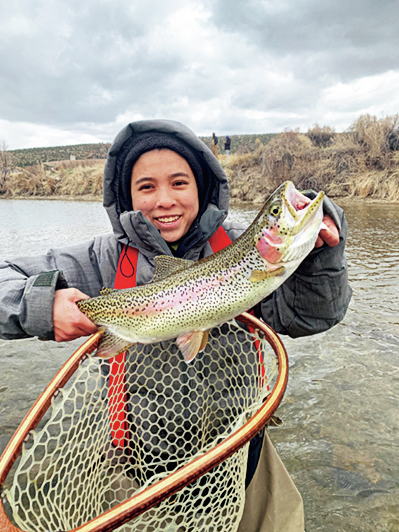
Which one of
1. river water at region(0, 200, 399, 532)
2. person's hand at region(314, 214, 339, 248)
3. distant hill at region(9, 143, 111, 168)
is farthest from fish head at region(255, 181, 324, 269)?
distant hill at region(9, 143, 111, 168)

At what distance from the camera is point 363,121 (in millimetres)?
20969

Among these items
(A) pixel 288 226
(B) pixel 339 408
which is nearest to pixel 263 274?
(A) pixel 288 226

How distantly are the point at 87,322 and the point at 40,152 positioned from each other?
7743cm

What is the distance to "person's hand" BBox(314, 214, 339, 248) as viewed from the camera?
5.89 feet

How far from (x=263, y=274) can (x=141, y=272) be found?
978mm

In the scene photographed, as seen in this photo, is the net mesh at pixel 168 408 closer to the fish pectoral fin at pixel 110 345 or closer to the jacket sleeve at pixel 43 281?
the fish pectoral fin at pixel 110 345

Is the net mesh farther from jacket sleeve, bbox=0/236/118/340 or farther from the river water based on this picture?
the river water

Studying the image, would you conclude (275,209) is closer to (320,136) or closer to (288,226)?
(288,226)

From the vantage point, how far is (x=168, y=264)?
2.05 metres

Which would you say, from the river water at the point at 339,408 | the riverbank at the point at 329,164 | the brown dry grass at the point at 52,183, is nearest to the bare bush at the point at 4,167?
the brown dry grass at the point at 52,183

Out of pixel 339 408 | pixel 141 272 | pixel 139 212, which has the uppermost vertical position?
pixel 139 212

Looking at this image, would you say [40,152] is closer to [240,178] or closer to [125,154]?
[240,178]

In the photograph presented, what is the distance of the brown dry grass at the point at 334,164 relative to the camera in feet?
60.6

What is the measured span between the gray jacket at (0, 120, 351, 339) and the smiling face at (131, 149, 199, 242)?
0.42 ft
